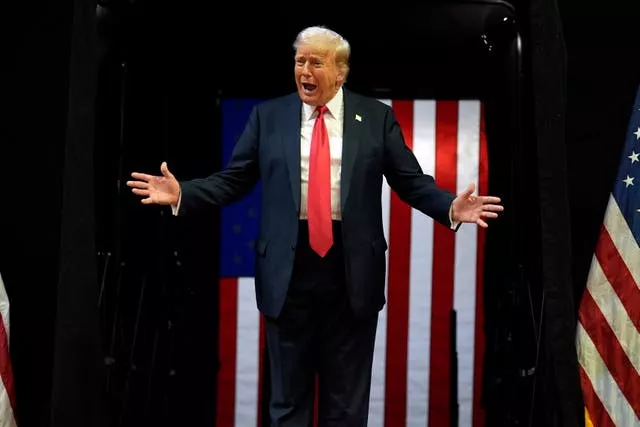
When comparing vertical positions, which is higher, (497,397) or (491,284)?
(491,284)

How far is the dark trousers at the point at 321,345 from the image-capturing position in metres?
2.04

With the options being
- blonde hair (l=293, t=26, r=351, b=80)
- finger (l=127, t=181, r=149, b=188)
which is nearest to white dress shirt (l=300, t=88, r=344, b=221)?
blonde hair (l=293, t=26, r=351, b=80)

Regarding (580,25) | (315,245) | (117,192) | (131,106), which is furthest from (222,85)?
(580,25)

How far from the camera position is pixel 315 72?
198 cm

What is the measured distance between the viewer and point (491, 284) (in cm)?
282

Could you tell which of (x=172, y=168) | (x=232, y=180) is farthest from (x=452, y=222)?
(x=172, y=168)

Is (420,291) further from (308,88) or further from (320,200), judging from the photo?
(308,88)

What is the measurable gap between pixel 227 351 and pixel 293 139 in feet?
3.87

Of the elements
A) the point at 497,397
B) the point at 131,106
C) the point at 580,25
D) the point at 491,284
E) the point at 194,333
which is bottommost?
the point at 497,397

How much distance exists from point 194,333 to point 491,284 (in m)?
1.00

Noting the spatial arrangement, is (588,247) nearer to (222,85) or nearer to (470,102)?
(470,102)

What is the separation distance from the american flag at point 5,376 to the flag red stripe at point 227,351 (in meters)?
0.72

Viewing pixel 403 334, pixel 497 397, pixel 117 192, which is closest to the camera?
pixel 117 192

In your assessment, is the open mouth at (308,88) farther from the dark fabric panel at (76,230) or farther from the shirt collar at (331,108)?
the dark fabric panel at (76,230)
